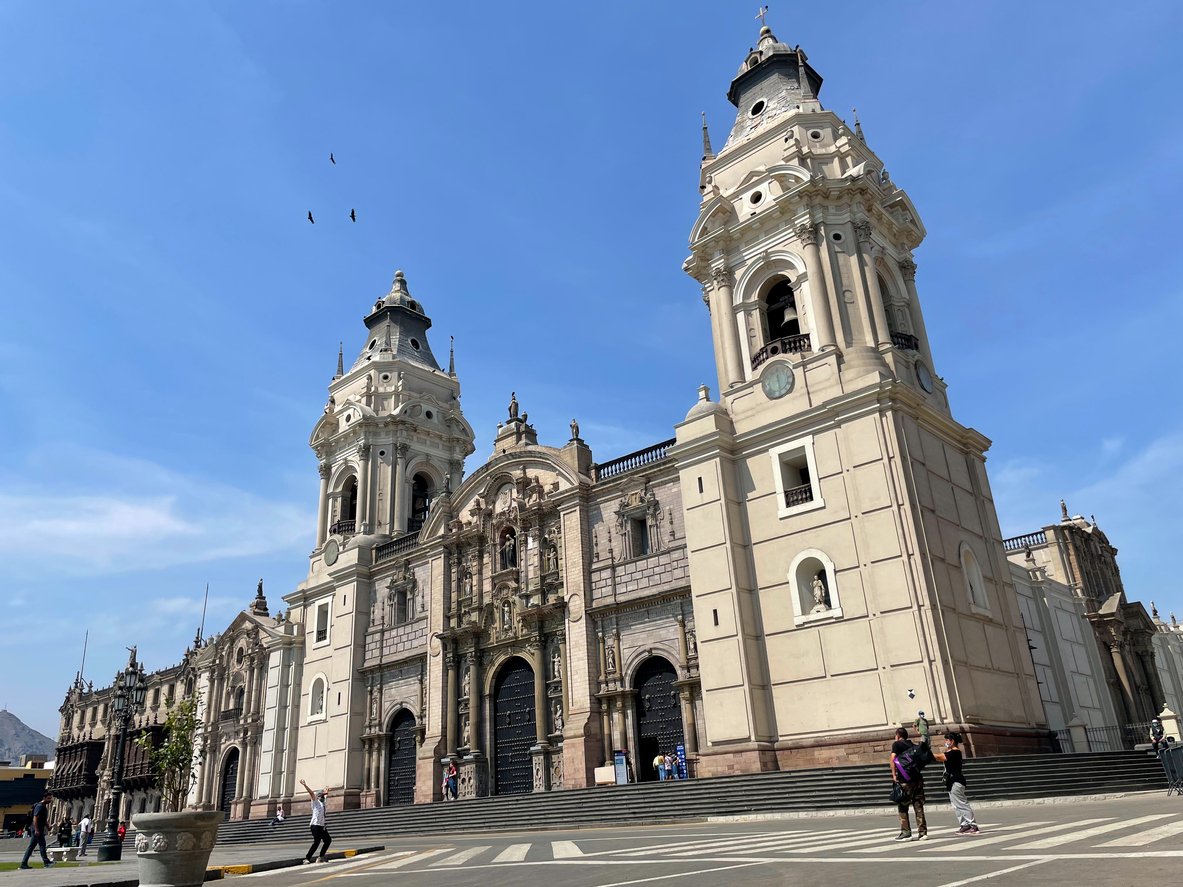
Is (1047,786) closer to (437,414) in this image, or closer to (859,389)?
(859,389)

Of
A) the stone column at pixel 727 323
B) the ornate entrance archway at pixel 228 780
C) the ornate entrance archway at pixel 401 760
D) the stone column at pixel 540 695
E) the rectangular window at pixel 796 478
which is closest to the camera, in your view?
the rectangular window at pixel 796 478

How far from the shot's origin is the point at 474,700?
33.4 metres

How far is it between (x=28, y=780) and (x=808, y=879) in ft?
323

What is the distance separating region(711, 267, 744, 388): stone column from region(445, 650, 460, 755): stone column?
16.0 metres

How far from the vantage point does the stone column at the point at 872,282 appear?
2748cm

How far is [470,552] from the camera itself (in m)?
36.2

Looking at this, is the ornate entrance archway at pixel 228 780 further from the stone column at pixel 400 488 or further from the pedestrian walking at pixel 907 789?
the pedestrian walking at pixel 907 789

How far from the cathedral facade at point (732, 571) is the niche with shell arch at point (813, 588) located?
2.9 inches

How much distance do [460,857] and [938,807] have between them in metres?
9.70

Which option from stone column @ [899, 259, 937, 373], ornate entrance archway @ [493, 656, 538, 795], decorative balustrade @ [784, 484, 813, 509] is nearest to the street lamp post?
ornate entrance archway @ [493, 656, 538, 795]

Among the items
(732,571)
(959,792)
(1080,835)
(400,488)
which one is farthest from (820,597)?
(400,488)

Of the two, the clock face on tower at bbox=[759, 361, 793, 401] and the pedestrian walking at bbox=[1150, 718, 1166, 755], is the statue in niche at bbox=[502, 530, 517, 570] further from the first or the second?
the pedestrian walking at bbox=[1150, 718, 1166, 755]

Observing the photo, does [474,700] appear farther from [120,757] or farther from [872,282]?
[872,282]

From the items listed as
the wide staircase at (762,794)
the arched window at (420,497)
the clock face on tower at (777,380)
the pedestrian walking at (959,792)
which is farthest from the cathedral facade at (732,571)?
the pedestrian walking at (959,792)
